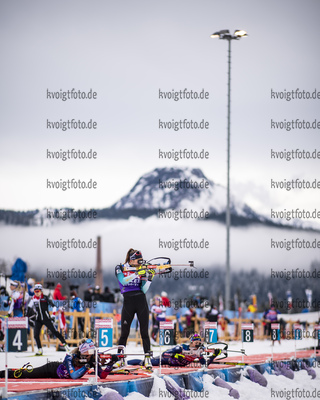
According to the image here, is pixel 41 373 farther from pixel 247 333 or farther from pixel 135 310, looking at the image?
pixel 247 333

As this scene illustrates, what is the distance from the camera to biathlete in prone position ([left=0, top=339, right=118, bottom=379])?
12.0m

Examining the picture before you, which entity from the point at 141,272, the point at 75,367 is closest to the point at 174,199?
the point at 141,272

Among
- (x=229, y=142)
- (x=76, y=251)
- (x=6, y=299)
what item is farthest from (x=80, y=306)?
(x=76, y=251)

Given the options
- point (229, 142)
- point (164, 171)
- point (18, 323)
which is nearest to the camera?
point (18, 323)

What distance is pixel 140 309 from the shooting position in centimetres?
1364

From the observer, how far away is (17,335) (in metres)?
10.9

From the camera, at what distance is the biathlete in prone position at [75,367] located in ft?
39.5

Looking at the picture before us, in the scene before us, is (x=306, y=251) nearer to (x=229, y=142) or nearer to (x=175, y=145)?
(x=229, y=142)

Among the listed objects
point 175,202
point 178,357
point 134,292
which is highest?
point 175,202

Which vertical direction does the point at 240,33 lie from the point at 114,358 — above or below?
above

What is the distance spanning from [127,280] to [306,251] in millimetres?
32765

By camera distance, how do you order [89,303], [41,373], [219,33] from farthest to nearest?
[219,33] < [89,303] < [41,373]

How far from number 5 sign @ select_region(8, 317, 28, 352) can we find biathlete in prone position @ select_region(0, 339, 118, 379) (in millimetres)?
1246

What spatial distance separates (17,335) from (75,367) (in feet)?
5.06
